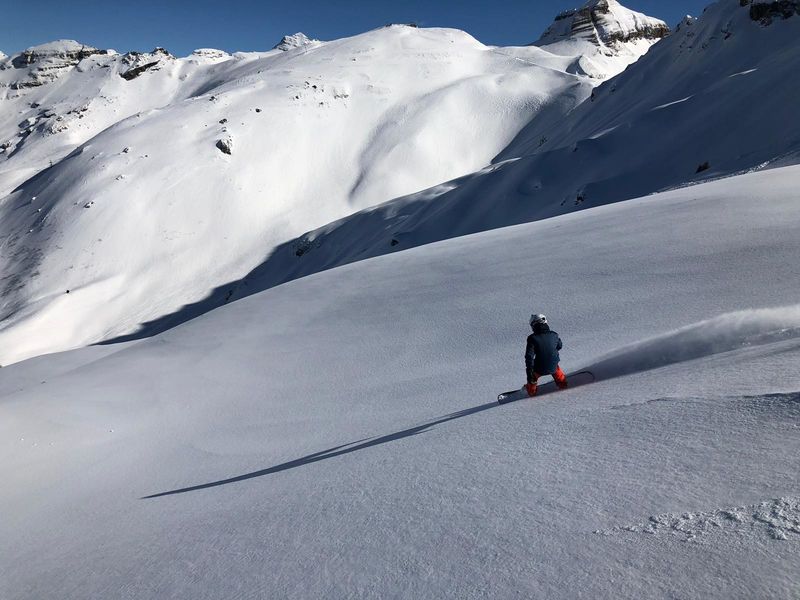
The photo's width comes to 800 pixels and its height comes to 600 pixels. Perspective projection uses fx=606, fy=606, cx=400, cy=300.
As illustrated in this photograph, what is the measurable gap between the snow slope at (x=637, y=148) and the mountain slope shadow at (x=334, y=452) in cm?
1879

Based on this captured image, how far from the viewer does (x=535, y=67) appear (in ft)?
247

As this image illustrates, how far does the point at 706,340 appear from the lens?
5.68 metres

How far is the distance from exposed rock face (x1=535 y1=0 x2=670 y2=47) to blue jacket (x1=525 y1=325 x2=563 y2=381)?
109 metres

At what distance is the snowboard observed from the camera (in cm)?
617

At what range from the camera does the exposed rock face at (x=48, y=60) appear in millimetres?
125812

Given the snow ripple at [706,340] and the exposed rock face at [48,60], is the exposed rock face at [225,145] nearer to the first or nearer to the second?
the snow ripple at [706,340]

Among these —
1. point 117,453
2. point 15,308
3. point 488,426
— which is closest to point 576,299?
point 488,426

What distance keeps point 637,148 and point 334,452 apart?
93.4 ft

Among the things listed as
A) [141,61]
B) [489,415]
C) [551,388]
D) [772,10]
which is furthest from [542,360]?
[141,61]

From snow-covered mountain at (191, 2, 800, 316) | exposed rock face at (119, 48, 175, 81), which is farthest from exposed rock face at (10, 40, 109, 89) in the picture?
snow-covered mountain at (191, 2, 800, 316)

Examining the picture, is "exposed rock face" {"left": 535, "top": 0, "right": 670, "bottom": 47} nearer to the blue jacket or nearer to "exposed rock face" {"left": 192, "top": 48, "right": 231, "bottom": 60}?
"exposed rock face" {"left": 192, "top": 48, "right": 231, "bottom": 60}

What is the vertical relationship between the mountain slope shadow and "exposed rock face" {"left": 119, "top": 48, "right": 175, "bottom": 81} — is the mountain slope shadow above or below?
below

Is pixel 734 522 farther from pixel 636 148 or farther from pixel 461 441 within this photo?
pixel 636 148

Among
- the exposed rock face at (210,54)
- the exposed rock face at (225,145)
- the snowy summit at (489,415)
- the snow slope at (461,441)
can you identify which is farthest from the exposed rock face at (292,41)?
the snow slope at (461,441)
